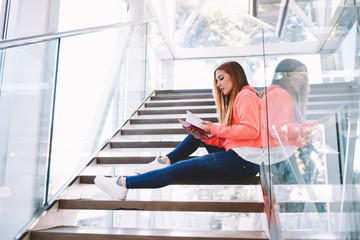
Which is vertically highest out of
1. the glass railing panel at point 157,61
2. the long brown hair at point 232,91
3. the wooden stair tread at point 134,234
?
the glass railing panel at point 157,61

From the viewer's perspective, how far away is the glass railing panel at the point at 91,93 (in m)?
2.07

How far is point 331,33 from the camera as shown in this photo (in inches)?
36.4

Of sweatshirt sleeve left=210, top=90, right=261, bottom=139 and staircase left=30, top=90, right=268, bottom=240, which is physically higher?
sweatshirt sleeve left=210, top=90, right=261, bottom=139

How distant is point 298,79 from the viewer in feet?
3.52

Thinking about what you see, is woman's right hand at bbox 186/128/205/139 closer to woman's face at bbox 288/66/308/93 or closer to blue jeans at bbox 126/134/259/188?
blue jeans at bbox 126/134/259/188

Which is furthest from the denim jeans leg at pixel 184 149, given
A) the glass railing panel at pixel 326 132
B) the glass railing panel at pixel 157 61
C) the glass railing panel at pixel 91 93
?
the glass railing panel at pixel 157 61

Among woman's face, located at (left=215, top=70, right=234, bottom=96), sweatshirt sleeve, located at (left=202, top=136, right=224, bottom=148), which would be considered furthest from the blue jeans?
woman's face, located at (left=215, top=70, right=234, bottom=96)

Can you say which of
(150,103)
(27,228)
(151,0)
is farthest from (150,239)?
(151,0)

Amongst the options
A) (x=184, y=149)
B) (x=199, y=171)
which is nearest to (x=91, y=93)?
(x=184, y=149)

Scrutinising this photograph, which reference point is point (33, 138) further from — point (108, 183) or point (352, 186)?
point (352, 186)

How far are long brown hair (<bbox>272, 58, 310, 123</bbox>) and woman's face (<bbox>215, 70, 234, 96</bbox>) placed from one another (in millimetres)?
617

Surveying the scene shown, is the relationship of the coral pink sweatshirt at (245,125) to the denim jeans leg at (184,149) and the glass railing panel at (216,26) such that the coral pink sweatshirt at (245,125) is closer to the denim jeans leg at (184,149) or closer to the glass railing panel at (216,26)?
the denim jeans leg at (184,149)

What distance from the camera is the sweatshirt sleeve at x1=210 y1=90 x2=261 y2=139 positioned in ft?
5.60

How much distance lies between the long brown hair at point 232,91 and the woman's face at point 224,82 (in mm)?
19
